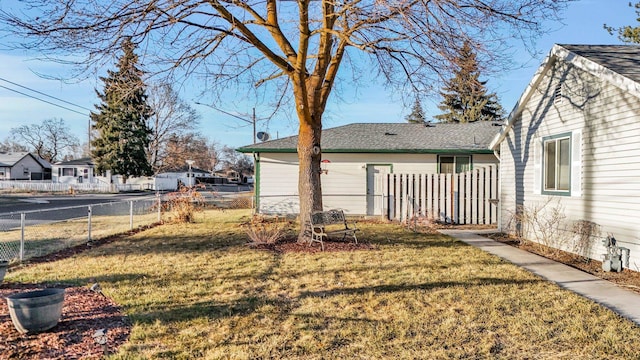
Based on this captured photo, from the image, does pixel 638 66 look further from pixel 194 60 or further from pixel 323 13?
pixel 194 60

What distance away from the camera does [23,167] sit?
175 ft

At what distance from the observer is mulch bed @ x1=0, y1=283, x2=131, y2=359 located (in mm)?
3477

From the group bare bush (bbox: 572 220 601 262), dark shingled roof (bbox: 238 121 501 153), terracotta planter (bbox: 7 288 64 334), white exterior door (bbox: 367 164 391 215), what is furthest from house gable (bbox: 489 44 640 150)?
terracotta planter (bbox: 7 288 64 334)

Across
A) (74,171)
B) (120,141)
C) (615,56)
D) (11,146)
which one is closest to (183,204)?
(615,56)

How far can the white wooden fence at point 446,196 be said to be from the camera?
13.7 metres

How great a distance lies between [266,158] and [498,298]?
11802 millimetres

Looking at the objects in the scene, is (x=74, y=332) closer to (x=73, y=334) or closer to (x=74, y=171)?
(x=73, y=334)

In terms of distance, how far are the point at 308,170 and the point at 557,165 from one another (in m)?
5.35

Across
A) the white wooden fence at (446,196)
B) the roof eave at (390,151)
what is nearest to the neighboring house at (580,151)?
the white wooden fence at (446,196)

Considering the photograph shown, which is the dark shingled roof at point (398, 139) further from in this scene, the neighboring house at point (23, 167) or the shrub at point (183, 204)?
the neighboring house at point (23, 167)

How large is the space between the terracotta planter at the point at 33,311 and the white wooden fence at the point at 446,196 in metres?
10.7

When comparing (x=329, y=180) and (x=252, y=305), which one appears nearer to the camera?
(x=252, y=305)

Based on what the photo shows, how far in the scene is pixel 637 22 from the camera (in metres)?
21.1

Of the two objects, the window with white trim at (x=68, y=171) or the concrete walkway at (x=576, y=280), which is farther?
the window with white trim at (x=68, y=171)
